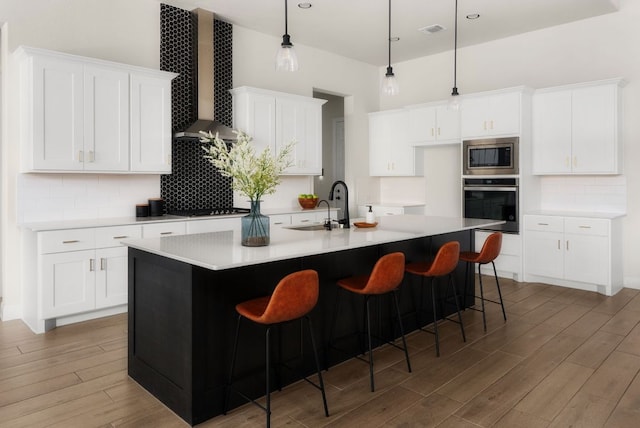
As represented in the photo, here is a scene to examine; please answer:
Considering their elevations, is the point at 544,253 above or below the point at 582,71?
below

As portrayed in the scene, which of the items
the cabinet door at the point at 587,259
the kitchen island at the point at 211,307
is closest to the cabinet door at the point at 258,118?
the kitchen island at the point at 211,307

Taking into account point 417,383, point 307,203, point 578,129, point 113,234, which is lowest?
point 417,383

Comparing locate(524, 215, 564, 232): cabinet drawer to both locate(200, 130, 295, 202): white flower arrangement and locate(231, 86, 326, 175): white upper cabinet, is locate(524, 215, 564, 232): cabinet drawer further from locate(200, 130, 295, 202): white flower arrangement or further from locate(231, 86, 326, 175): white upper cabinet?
locate(200, 130, 295, 202): white flower arrangement

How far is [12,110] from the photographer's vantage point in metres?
4.34

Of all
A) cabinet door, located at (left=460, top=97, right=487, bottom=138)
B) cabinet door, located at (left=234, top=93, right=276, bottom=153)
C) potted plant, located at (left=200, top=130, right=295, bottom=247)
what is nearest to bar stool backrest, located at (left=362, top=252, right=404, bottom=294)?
potted plant, located at (left=200, top=130, right=295, bottom=247)

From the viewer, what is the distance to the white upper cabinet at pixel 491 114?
5867mm

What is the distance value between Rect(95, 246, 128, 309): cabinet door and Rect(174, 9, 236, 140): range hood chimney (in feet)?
6.01

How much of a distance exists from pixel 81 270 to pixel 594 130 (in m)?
5.93

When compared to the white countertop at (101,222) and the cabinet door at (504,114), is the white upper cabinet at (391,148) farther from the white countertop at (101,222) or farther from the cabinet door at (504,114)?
the white countertop at (101,222)

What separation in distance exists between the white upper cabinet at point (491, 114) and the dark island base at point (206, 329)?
11.9ft

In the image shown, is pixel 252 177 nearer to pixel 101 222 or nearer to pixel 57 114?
pixel 101 222

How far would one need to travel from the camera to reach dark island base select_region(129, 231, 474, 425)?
8.39ft

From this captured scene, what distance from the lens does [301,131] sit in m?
6.45

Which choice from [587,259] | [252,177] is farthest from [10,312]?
[587,259]
